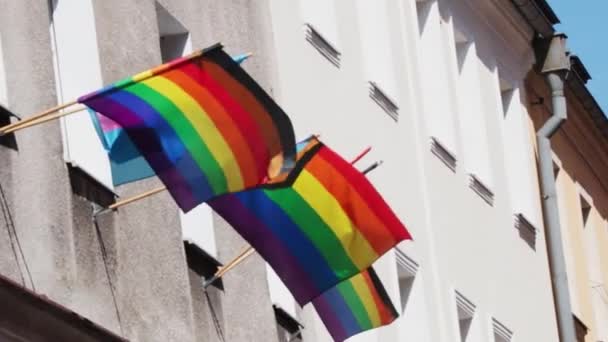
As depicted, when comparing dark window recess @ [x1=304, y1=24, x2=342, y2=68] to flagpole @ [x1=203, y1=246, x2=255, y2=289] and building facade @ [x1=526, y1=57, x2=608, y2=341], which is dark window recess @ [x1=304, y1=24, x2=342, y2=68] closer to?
flagpole @ [x1=203, y1=246, x2=255, y2=289]

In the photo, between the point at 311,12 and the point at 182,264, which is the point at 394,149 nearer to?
the point at 311,12

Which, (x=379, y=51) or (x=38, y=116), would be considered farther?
(x=379, y=51)

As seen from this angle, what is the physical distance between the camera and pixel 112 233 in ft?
56.9

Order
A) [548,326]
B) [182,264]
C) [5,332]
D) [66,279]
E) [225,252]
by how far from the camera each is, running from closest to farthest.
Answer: [5,332]
[66,279]
[182,264]
[225,252]
[548,326]

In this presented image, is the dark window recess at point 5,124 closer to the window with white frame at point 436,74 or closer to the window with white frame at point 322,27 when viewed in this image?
the window with white frame at point 322,27

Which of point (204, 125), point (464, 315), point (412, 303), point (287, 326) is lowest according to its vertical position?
point (464, 315)

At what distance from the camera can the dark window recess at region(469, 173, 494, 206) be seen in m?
28.9

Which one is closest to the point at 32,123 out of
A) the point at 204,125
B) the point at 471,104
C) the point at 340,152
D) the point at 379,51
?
the point at 204,125

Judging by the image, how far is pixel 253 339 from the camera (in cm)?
2002

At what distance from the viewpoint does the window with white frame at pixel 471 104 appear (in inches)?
1168

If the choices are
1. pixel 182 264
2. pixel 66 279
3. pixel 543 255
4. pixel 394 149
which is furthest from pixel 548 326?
pixel 66 279

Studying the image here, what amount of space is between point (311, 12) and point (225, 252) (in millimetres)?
5264

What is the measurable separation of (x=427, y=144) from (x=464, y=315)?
Answer: 1742 mm

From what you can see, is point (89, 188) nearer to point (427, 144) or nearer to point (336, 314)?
point (336, 314)
